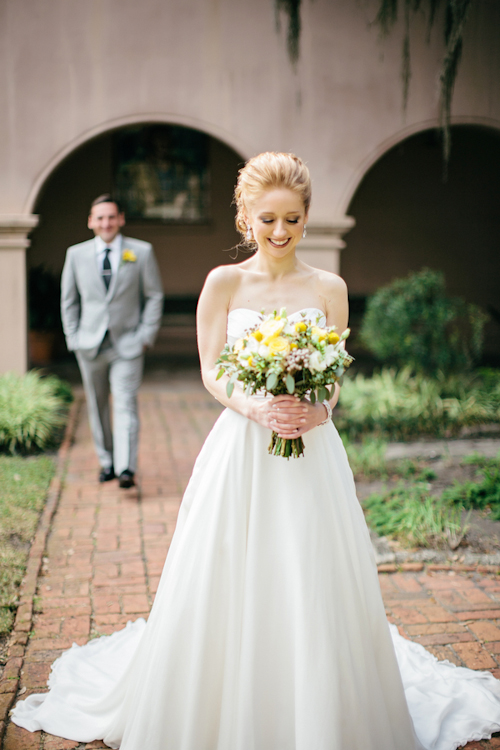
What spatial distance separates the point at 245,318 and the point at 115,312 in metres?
3.06

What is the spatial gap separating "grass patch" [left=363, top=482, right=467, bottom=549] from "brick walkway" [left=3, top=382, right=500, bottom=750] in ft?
1.01

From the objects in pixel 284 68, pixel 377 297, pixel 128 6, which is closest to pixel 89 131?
pixel 128 6

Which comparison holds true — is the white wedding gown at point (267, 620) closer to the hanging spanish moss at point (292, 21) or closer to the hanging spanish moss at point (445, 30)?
the hanging spanish moss at point (445, 30)

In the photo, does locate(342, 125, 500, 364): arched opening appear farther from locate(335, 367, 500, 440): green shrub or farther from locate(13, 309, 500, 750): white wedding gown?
locate(13, 309, 500, 750): white wedding gown

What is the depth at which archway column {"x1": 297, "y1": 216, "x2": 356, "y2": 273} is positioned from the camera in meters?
7.43

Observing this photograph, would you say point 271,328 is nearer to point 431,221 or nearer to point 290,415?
point 290,415

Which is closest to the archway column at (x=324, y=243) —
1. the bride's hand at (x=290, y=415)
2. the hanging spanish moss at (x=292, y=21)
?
the hanging spanish moss at (x=292, y=21)

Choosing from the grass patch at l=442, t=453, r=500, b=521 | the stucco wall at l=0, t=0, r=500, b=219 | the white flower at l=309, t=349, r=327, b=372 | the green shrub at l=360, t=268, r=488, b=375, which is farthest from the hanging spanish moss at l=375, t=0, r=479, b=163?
the white flower at l=309, t=349, r=327, b=372

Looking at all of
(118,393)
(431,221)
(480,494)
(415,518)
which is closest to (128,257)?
(118,393)

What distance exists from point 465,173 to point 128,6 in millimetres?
6860

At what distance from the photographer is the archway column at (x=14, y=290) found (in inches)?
286

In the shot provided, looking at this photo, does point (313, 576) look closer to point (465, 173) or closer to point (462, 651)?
point (462, 651)

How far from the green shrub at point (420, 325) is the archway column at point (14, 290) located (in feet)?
12.5

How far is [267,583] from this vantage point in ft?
7.66
